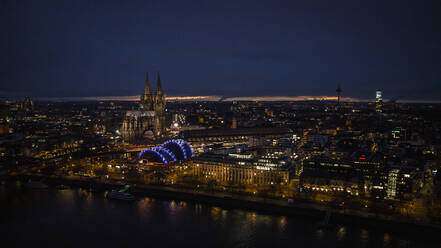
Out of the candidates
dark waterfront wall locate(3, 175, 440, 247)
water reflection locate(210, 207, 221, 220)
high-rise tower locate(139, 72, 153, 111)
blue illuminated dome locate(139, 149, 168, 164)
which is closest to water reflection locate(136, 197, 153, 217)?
dark waterfront wall locate(3, 175, 440, 247)

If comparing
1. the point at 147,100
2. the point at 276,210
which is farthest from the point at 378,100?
the point at 276,210

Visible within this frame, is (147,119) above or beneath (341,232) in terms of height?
above

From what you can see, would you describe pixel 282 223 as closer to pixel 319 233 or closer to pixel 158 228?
pixel 319 233

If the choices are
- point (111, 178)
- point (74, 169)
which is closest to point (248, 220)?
point (111, 178)

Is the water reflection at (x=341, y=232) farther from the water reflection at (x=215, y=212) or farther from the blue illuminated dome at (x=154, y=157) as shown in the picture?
the blue illuminated dome at (x=154, y=157)

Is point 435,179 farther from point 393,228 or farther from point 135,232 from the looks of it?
point 135,232

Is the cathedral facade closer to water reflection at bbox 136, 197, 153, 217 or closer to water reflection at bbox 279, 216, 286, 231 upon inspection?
water reflection at bbox 136, 197, 153, 217
